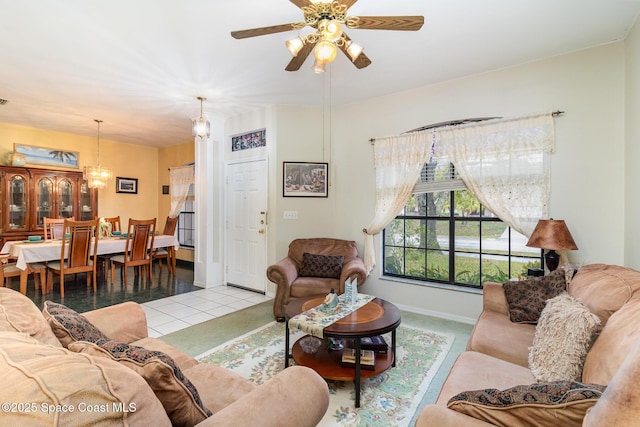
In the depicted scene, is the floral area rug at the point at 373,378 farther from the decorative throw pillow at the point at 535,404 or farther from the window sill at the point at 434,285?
the decorative throw pillow at the point at 535,404

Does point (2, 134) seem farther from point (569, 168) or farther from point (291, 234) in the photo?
point (569, 168)

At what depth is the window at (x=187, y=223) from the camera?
21.3ft

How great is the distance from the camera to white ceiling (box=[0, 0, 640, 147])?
2.22 m

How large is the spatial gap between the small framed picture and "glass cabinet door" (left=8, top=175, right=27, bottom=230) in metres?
1.51

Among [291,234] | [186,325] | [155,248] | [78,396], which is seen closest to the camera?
[78,396]

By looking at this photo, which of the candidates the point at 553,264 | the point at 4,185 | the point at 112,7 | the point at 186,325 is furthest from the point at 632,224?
the point at 4,185

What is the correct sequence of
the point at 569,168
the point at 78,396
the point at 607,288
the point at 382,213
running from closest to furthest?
the point at 78,396
the point at 607,288
the point at 569,168
the point at 382,213

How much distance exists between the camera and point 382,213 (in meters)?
3.79

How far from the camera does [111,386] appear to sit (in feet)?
2.13

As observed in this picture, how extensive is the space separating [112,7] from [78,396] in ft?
8.92

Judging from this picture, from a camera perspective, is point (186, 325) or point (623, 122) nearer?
point (623, 122)

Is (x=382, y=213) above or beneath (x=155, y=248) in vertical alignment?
above

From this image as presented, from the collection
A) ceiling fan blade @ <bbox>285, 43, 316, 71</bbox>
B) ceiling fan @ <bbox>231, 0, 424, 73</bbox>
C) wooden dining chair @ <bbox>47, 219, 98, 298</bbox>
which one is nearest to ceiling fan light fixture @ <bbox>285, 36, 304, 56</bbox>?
ceiling fan @ <bbox>231, 0, 424, 73</bbox>

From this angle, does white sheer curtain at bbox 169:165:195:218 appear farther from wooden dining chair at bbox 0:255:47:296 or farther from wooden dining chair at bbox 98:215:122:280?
wooden dining chair at bbox 0:255:47:296
